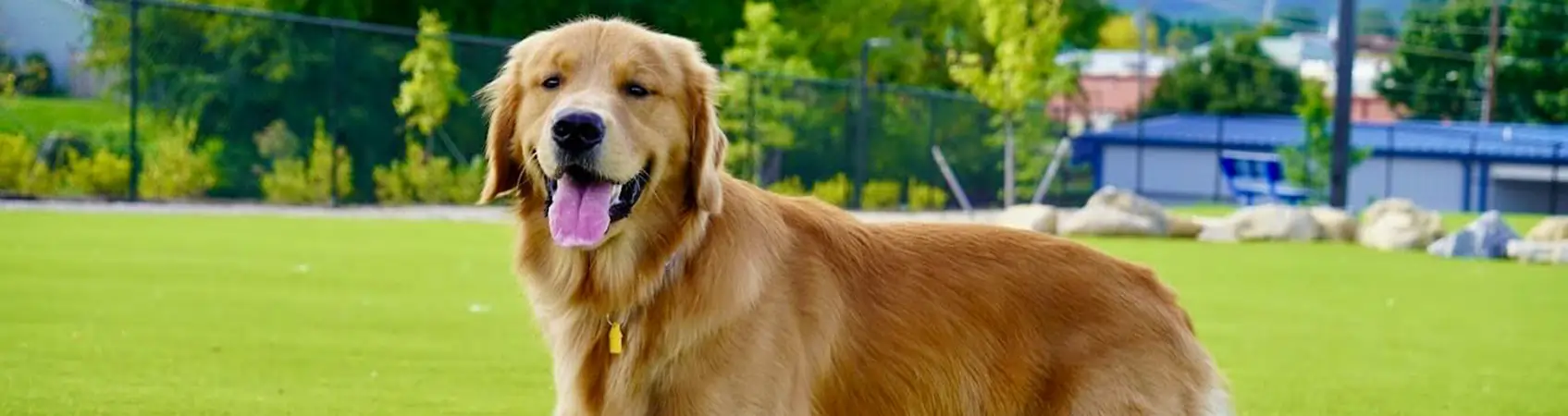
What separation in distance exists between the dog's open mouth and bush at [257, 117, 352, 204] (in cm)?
2286

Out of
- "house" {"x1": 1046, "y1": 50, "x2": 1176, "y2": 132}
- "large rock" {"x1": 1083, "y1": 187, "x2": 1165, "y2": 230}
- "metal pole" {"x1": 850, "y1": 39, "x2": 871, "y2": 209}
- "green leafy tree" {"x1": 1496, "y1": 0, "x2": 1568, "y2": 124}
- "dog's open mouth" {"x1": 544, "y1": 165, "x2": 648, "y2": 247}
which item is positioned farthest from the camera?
"house" {"x1": 1046, "y1": 50, "x2": 1176, "y2": 132}

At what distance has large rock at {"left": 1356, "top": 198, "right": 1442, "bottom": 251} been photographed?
2180cm

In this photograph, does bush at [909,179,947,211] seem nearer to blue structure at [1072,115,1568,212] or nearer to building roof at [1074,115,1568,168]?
blue structure at [1072,115,1568,212]

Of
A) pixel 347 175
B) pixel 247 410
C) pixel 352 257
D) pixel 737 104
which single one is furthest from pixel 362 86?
pixel 247 410

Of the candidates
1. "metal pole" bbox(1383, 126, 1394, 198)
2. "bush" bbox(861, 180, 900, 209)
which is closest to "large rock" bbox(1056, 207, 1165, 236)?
"bush" bbox(861, 180, 900, 209)

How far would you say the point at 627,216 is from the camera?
443 centimetres

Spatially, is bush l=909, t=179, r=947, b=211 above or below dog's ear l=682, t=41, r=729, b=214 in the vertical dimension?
below

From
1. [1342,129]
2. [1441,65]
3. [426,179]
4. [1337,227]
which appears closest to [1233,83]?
[1441,65]

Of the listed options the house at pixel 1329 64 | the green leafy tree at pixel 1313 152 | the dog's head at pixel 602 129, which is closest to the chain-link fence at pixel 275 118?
the green leafy tree at pixel 1313 152

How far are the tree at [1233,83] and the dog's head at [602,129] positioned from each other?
78375 mm

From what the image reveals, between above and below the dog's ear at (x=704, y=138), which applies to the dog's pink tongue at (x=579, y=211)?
below

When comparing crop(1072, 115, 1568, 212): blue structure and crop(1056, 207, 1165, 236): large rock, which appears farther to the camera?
crop(1072, 115, 1568, 212): blue structure

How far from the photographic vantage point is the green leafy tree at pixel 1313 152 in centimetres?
3419

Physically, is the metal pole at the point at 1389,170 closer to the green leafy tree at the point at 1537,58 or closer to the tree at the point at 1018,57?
the tree at the point at 1018,57
